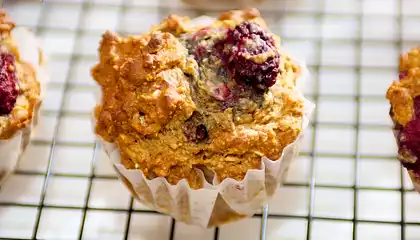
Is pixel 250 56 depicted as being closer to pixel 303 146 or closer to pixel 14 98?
pixel 303 146

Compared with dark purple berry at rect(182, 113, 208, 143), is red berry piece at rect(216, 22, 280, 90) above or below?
above

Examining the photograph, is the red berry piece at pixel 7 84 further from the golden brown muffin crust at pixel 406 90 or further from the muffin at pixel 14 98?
the golden brown muffin crust at pixel 406 90

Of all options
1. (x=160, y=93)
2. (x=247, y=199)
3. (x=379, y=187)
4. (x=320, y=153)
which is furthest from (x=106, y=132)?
(x=379, y=187)

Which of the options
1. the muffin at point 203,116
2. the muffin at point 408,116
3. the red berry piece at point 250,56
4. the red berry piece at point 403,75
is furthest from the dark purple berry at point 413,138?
the red berry piece at point 250,56

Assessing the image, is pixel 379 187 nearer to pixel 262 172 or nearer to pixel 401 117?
pixel 401 117

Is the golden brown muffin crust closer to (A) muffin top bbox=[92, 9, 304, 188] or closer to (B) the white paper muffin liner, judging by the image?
(A) muffin top bbox=[92, 9, 304, 188]

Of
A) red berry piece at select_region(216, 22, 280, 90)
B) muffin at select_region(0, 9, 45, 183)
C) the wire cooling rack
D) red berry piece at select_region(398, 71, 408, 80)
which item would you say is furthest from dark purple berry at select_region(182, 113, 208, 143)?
red berry piece at select_region(398, 71, 408, 80)

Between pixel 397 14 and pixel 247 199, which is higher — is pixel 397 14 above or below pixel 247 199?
above
